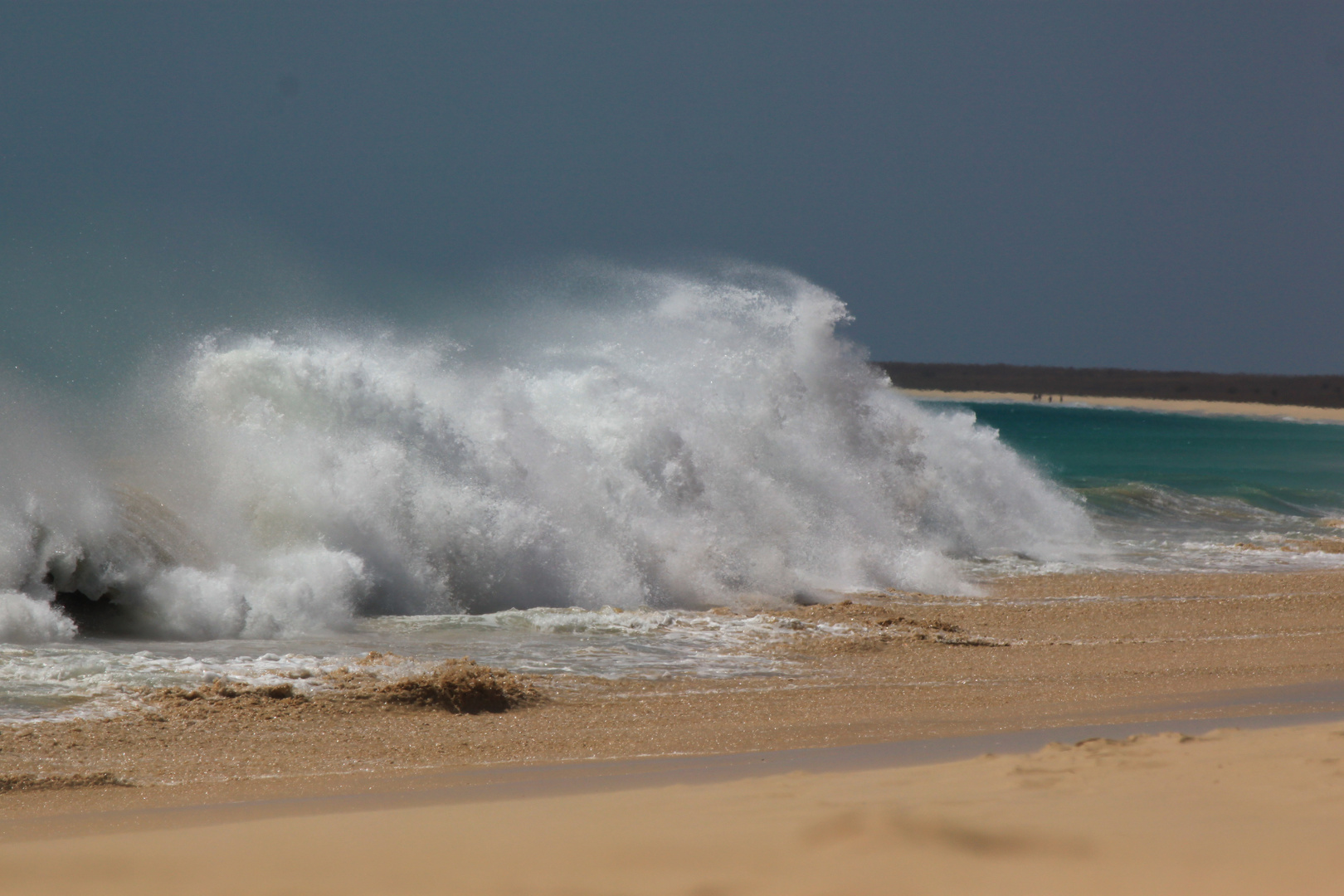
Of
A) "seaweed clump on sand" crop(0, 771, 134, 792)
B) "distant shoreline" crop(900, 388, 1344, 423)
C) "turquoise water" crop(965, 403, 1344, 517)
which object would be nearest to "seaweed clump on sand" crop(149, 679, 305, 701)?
"seaweed clump on sand" crop(0, 771, 134, 792)

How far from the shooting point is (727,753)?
20.5ft

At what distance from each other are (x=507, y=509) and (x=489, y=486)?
0.67 metres

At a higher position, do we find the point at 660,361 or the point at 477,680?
the point at 660,361

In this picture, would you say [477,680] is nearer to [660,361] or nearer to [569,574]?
[569,574]

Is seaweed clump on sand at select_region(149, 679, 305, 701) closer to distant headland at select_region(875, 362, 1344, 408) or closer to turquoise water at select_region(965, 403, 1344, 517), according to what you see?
turquoise water at select_region(965, 403, 1344, 517)

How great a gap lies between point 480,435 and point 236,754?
7.97 m

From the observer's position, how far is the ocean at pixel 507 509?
9.29 meters

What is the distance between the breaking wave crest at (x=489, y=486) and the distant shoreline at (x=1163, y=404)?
94.7 metres

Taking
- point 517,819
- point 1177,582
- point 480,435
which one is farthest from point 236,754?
point 1177,582

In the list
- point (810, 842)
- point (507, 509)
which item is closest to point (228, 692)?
point (810, 842)

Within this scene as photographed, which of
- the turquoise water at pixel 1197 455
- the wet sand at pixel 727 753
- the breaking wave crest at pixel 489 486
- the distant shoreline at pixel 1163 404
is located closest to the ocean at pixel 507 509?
the breaking wave crest at pixel 489 486

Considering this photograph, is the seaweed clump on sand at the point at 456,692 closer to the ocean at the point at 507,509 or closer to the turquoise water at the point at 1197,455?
the ocean at the point at 507,509

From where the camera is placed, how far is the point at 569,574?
12016 mm

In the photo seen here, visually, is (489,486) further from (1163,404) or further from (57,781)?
(1163,404)
